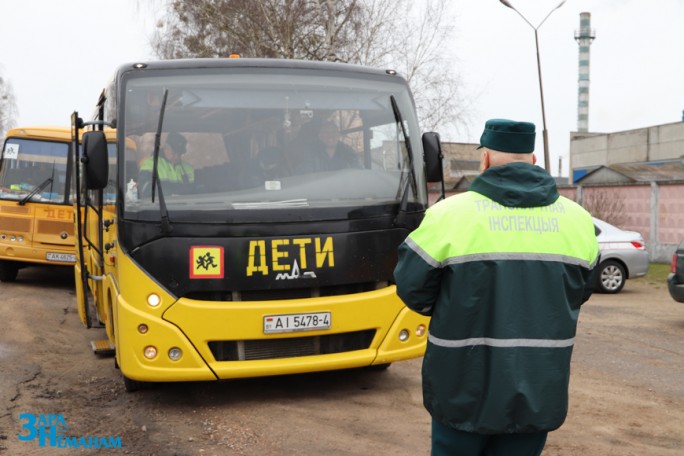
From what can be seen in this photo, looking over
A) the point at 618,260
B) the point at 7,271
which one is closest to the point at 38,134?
the point at 7,271

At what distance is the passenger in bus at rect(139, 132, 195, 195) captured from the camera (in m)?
6.25

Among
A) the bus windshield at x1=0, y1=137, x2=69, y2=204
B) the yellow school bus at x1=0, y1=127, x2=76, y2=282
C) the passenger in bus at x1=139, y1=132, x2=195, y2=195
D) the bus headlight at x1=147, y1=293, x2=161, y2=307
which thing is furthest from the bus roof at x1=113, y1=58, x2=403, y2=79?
the bus windshield at x1=0, y1=137, x2=69, y2=204

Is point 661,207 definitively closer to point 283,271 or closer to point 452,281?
point 283,271

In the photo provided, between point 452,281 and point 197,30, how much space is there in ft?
90.9

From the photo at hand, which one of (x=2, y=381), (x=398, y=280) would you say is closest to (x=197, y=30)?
(x=2, y=381)

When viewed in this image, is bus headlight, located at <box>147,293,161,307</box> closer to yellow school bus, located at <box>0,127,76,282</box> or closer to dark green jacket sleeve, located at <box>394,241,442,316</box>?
dark green jacket sleeve, located at <box>394,241,442,316</box>

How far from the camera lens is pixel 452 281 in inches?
117

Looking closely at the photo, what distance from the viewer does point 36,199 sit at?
550 inches

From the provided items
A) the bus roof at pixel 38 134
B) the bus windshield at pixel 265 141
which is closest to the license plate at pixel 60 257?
the bus roof at pixel 38 134

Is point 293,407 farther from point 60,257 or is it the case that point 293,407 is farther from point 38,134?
point 38,134

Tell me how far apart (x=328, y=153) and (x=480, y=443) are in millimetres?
4077

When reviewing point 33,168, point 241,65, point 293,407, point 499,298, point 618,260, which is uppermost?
point 241,65

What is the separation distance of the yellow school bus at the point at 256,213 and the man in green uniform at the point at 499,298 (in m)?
3.28

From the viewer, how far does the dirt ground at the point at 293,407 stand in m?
5.40
